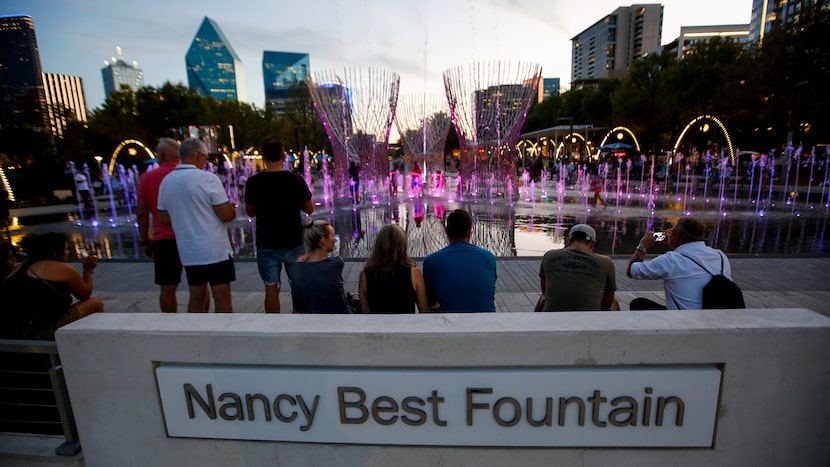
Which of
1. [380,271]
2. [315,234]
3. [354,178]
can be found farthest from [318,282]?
[354,178]

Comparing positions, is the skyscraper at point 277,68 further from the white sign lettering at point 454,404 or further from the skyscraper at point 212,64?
the white sign lettering at point 454,404

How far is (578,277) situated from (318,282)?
68.1 inches

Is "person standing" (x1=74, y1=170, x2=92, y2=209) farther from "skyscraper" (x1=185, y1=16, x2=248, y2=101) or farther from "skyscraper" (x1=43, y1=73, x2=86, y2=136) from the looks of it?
"skyscraper" (x1=185, y1=16, x2=248, y2=101)

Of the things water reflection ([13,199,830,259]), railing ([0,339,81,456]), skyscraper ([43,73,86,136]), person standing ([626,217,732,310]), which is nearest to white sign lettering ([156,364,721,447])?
railing ([0,339,81,456])

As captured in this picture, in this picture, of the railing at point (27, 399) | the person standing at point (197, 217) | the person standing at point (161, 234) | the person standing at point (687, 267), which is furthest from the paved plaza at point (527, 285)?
the railing at point (27, 399)

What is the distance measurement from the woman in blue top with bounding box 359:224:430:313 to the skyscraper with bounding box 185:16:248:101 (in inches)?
7438

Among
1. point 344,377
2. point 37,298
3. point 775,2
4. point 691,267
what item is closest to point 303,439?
point 344,377

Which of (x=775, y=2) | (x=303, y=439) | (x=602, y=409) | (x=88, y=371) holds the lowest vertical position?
(x=303, y=439)

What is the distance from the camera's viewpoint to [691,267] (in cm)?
266

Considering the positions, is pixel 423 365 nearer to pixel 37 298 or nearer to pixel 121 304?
pixel 37 298

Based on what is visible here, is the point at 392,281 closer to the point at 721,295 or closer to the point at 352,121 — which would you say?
the point at 721,295

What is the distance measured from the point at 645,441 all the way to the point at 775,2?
9694 centimetres

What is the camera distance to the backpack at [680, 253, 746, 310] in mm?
2416

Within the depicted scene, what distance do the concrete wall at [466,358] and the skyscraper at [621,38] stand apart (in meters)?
141
